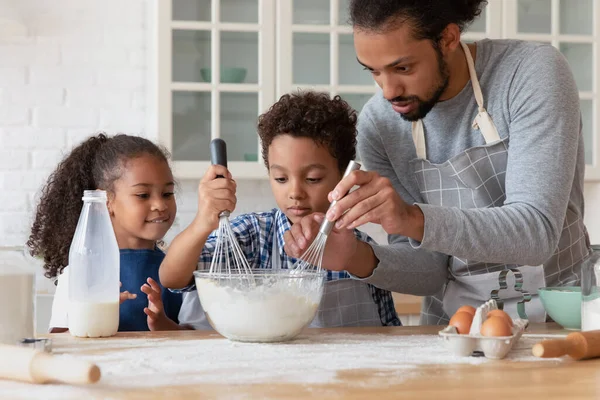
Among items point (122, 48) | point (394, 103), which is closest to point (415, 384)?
point (394, 103)

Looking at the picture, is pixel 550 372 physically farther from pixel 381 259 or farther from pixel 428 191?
pixel 428 191

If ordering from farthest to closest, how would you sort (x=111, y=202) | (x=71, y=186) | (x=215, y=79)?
(x=215, y=79) → (x=71, y=186) → (x=111, y=202)

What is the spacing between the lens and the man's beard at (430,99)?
1.58 m

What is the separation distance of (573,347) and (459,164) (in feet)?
2.08

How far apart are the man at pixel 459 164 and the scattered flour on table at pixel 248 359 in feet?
0.68

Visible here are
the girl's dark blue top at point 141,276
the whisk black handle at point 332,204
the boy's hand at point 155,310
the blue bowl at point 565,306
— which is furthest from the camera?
the girl's dark blue top at point 141,276

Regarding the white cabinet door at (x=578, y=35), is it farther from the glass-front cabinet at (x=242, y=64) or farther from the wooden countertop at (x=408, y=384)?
the wooden countertop at (x=408, y=384)

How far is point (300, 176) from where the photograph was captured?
69.6 inches

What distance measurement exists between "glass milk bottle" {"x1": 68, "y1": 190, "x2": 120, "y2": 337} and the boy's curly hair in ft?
2.08

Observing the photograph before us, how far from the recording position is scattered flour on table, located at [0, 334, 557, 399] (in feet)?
3.06

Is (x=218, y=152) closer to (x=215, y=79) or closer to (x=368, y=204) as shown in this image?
(x=368, y=204)

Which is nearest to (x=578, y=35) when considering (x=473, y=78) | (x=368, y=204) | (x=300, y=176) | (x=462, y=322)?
(x=473, y=78)

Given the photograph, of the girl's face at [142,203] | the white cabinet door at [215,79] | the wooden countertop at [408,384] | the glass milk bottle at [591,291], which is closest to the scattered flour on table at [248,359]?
the wooden countertop at [408,384]

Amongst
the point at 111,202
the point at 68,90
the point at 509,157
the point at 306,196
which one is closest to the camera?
the point at 509,157
